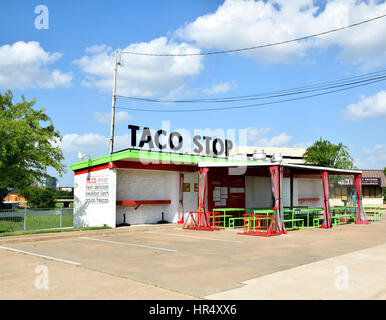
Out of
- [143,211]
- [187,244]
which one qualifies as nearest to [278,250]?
[187,244]

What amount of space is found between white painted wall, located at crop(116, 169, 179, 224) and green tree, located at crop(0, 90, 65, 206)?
3130 millimetres

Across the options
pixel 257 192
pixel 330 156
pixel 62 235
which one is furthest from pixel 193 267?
pixel 330 156

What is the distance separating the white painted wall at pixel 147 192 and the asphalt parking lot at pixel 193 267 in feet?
15.4

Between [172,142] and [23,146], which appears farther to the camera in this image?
[172,142]

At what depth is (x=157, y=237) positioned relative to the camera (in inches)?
594

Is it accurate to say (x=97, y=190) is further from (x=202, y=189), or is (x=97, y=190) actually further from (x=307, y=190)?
(x=307, y=190)

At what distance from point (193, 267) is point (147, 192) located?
11.4 metres

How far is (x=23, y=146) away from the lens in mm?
16172

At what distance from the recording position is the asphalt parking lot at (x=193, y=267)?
21.1 feet

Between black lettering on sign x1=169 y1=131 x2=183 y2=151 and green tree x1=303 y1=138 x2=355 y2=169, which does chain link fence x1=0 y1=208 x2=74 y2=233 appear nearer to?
black lettering on sign x1=169 y1=131 x2=183 y2=151

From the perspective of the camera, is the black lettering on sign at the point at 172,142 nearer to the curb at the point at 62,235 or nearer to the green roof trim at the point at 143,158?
the green roof trim at the point at 143,158

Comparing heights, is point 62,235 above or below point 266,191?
below

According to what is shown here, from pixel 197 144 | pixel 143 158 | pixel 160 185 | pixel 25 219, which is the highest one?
pixel 197 144

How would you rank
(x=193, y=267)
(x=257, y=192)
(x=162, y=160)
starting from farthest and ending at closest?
1. (x=257, y=192)
2. (x=162, y=160)
3. (x=193, y=267)
